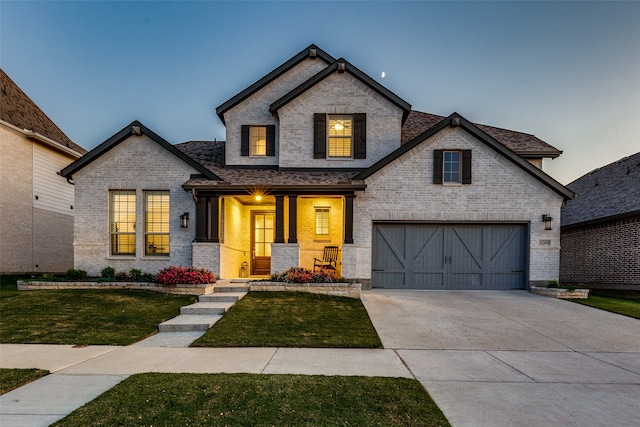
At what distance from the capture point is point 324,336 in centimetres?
584

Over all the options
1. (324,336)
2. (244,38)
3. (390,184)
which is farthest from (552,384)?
(244,38)

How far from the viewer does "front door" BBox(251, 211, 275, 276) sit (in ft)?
44.4

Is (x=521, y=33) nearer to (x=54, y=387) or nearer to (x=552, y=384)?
(x=552, y=384)

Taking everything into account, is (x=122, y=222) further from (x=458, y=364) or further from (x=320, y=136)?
(x=458, y=364)

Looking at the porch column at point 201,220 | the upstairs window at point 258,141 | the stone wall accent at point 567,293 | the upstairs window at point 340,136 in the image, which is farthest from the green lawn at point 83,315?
the stone wall accent at point 567,293

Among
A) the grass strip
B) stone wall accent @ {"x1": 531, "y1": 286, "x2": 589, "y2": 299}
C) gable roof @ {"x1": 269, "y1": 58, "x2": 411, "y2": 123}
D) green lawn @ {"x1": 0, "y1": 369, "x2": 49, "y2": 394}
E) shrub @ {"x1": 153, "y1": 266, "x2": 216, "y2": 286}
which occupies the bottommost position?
green lawn @ {"x1": 0, "y1": 369, "x2": 49, "y2": 394}

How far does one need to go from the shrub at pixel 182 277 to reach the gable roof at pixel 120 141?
3244 millimetres

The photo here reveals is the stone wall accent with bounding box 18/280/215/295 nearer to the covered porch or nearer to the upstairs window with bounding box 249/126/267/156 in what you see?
the covered porch

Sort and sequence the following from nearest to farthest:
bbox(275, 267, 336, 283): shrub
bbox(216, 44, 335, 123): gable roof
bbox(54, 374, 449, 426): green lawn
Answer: bbox(54, 374, 449, 426): green lawn, bbox(275, 267, 336, 283): shrub, bbox(216, 44, 335, 123): gable roof

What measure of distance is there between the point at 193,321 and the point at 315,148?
7.41m

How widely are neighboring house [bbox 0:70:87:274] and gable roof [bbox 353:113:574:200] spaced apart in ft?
47.3

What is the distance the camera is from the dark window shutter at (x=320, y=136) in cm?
1170

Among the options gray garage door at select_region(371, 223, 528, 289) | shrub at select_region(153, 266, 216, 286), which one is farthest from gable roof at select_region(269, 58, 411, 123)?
shrub at select_region(153, 266, 216, 286)

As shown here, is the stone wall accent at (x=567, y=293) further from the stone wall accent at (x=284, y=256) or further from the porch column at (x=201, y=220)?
the porch column at (x=201, y=220)
